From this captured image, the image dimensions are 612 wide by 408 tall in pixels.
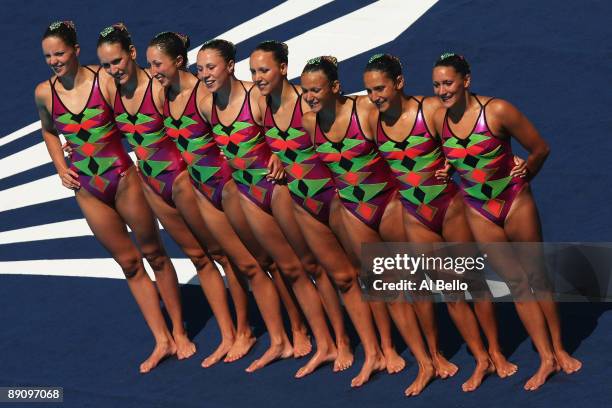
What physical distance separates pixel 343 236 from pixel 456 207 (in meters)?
1.12

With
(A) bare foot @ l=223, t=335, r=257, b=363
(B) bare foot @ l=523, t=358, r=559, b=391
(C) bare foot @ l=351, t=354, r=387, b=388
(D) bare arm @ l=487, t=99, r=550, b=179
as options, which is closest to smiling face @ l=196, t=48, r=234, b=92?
(D) bare arm @ l=487, t=99, r=550, b=179

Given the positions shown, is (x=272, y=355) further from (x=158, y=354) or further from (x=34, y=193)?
(x=34, y=193)

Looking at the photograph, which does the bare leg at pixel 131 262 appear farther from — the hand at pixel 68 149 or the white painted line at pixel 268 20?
the white painted line at pixel 268 20

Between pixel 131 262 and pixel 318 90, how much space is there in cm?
302

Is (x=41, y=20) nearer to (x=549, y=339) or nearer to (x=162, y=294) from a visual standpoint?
(x=162, y=294)

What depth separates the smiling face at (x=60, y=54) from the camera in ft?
50.0

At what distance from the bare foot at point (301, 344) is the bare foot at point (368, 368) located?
79 cm

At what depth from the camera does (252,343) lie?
632 inches

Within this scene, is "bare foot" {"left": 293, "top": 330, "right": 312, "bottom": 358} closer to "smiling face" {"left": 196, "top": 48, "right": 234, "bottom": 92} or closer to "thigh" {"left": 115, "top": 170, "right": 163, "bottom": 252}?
"thigh" {"left": 115, "top": 170, "right": 163, "bottom": 252}

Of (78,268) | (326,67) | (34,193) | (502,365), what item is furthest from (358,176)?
(34,193)

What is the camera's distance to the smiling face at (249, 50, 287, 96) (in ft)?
47.6

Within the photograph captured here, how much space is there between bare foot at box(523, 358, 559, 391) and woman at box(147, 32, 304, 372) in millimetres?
2582

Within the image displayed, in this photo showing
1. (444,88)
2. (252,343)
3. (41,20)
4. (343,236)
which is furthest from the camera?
(41,20)

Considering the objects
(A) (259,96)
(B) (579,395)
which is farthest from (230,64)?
(B) (579,395)
